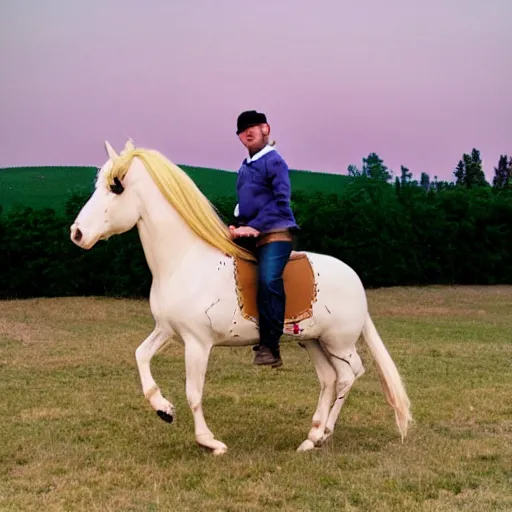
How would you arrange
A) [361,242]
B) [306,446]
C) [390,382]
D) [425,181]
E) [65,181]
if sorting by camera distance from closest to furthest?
[306,446] < [390,382] < [361,242] < [425,181] < [65,181]

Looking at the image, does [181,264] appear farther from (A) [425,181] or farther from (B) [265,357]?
(A) [425,181]

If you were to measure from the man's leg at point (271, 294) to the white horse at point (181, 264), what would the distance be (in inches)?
4.0

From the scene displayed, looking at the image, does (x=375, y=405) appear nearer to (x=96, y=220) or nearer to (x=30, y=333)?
(x=96, y=220)

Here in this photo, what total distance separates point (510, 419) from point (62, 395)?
13.6 feet

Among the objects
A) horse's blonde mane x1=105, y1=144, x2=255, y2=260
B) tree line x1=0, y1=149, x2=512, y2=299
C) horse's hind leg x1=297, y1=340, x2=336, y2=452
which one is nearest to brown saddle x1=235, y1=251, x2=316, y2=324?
horse's blonde mane x1=105, y1=144, x2=255, y2=260

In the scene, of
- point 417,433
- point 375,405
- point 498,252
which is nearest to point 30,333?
point 375,405

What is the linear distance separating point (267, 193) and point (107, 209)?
1029 mm

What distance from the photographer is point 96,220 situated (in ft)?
16.0

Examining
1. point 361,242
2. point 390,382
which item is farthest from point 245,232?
point 361,242

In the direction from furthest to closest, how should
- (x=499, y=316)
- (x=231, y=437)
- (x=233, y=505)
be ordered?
(x=499, y=316)
(x=231, y=437)
(x=233, y=505)

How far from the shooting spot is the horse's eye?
4914 millimetres

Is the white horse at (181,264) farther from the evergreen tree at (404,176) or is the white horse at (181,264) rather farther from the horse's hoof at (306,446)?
the evergreen tree at (404,176)

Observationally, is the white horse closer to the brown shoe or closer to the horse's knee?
the brown shoe

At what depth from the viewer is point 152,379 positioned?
502cm
